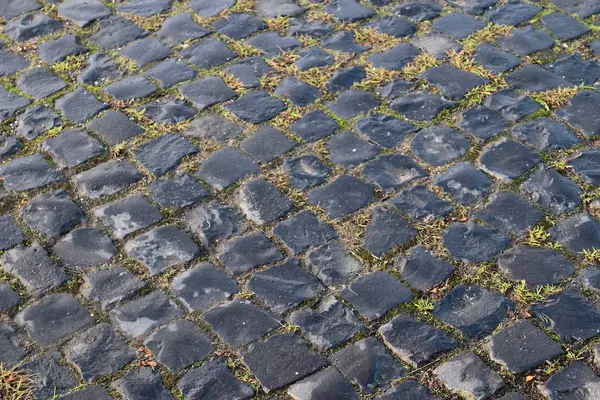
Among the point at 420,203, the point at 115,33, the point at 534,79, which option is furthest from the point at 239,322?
the point at 115,33

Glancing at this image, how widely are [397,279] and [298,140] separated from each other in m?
0.99

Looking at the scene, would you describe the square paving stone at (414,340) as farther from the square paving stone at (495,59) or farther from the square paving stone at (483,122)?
the square paving stone at (495,59)

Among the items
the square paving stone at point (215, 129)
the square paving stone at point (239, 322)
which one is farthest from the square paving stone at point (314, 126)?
the square paving stone at point (239, 322)

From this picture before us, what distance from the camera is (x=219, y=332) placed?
11.3 feet

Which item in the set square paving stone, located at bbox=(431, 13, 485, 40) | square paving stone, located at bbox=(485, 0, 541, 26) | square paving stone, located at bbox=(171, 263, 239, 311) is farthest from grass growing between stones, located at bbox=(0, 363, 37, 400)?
square paving stone, located at bbox=(485, 0, 541, 26)

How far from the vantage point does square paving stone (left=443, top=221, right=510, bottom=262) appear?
370 cm

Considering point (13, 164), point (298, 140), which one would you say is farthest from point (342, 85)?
point (13, 164)

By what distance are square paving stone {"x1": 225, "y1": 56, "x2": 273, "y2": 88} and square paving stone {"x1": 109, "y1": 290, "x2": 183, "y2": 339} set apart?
57.9 inches

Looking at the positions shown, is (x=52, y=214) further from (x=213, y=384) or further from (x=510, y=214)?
(x=510, y=214)

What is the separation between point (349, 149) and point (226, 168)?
0.59 metres

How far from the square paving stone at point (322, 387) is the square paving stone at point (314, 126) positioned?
4.49ft

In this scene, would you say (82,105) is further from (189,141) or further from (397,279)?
(397,279)

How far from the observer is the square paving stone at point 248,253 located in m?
3.70

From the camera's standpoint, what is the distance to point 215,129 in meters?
4.36
